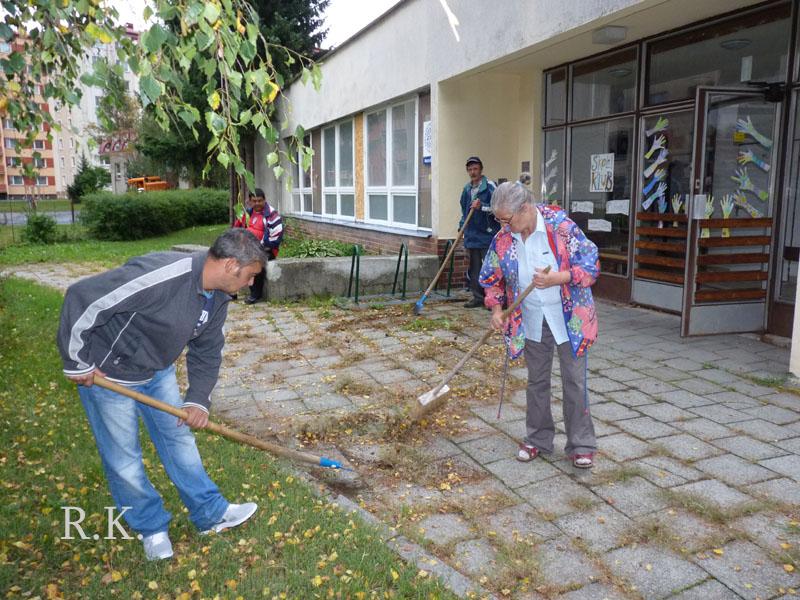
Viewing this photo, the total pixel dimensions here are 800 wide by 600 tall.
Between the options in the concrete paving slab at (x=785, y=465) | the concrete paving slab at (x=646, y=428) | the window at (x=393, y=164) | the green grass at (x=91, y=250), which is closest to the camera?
the concrete paving slab at (x=785, y=465)

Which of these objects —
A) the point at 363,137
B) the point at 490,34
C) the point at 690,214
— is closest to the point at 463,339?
the point at 690,214

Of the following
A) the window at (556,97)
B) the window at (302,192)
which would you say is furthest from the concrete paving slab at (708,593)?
the window at (302,192)

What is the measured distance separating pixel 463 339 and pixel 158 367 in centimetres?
454

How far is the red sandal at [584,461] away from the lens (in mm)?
3982

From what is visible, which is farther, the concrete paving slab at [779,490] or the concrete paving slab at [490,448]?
the concrete paving slab at [490,448]

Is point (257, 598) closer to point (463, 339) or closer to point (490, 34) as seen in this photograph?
point (463, 339)

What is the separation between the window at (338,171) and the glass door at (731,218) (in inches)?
325

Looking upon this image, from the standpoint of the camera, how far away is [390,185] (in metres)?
12.1

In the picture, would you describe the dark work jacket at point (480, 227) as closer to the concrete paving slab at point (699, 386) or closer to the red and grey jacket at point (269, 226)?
the red and grey jacket at point (269, 226)

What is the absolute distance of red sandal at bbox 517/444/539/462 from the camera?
4172 millimetres

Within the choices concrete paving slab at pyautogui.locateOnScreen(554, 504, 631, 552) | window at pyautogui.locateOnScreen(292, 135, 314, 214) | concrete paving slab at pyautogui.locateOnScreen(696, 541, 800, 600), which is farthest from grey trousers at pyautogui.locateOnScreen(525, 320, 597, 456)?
window at pyautogui.locateOnScreen(292, 135, 314, 214)

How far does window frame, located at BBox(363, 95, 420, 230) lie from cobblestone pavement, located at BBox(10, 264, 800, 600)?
4.45 m

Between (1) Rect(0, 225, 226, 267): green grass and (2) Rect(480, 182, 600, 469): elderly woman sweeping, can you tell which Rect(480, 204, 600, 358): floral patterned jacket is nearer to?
(2) Rect(480, 182, 600, 469): elderly woman sweeping

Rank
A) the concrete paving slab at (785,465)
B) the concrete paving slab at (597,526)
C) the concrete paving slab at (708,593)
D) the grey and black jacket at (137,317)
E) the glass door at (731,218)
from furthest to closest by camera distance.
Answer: the glass door at (731,218)
the concrete paving slab at (785,465)
the concrete paving slab at (597,526)
the concrete paving slab at (708,593)
the grey and black jacket at (137,317)
